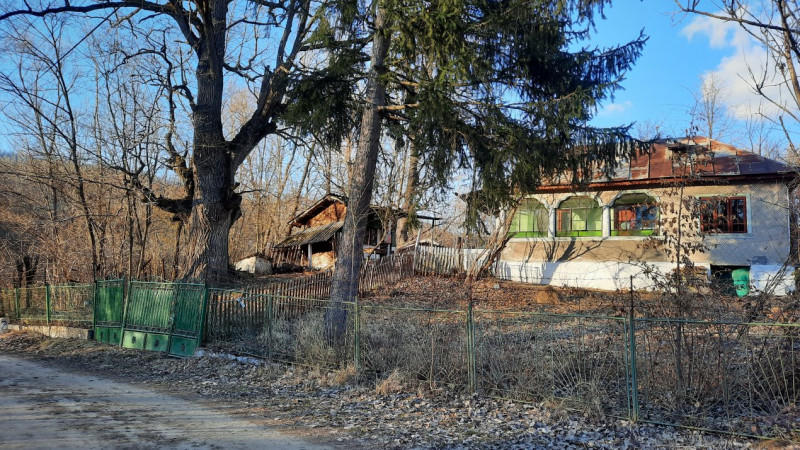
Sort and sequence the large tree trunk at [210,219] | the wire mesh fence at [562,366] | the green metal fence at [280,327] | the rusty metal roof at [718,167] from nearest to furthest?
the wire mesh fence at [562,366] < the green metal fence at [280,327] < the large tree trunk at [210,219] < the rusty metal roof at [718,167]

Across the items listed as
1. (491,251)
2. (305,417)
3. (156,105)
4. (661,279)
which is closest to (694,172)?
(661,279)

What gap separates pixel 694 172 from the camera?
26.6 ft

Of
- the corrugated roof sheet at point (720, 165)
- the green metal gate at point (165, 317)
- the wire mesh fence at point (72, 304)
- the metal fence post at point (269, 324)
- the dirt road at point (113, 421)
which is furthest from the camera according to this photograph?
→ the corrugated roof sheet at point (720, 165)

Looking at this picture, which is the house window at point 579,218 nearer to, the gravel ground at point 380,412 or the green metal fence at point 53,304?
the gravel ground at point 380,412

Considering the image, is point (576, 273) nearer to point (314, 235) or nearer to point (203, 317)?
point (203, 317)

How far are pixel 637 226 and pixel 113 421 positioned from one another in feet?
60.6

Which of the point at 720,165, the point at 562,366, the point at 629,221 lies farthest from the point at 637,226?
the point at 562,366

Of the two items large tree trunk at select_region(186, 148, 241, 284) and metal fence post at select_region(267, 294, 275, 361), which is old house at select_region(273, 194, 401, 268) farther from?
metal fence post at select_region(267, 294, 275, 361)

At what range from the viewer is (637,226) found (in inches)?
805

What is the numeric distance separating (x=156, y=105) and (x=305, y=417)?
45.5 ft

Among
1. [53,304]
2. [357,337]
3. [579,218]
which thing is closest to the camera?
[357,337]

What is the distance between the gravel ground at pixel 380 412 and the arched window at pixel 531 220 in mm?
14888

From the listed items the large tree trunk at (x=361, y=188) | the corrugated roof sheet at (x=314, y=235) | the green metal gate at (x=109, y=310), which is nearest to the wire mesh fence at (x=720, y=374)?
the large tree trunk at (x=361, y=188)

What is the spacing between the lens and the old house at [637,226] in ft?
60.7
